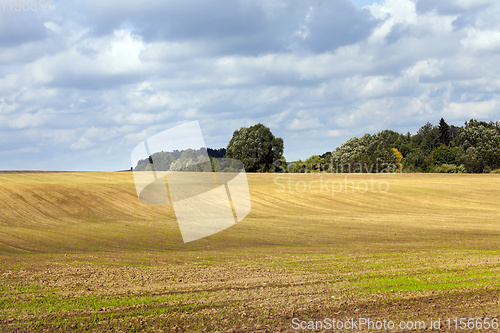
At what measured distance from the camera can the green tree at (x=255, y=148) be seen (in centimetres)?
10356

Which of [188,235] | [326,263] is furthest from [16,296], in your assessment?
[188,235]

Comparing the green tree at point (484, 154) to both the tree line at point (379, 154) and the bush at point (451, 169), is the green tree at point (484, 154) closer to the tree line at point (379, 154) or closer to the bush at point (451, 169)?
the tree line at point (379, 154)

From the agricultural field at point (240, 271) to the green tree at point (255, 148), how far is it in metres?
68.5

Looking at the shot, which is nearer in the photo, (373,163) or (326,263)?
(326,263)

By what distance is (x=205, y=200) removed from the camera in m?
42.4

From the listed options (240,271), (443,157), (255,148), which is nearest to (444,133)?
(443,157)

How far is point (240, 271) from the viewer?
14805 mm

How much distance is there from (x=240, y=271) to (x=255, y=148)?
296 feet

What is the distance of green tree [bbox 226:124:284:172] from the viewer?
4077 inches

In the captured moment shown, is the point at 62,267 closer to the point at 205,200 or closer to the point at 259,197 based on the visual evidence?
the point at 205,200

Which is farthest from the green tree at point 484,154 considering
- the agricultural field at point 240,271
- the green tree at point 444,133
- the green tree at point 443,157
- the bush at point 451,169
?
the agricultural field at point 240,271

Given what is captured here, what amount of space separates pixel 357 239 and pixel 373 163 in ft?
289

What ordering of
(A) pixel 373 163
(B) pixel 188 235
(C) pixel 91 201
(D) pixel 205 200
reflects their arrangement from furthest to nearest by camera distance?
(A) pixel 373 163 < (D) pixel 205 200 < (C) pixel 91 201 < (B) pixel 188 235

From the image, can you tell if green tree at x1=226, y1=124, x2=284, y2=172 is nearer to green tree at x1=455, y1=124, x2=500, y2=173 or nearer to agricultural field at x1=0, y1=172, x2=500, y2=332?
green tree at x1=455, y1=124, x2=500, y2=173
